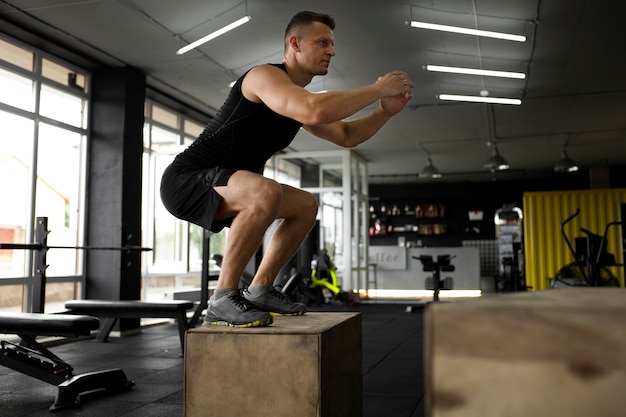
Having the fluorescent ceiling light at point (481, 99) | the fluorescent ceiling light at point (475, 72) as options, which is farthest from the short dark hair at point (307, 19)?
the fluorescent ceiling light at point (481, 99)

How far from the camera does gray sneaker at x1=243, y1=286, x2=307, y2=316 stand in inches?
75.7

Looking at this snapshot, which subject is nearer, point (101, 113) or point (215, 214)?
point (215, 214)

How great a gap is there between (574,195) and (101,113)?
936cm

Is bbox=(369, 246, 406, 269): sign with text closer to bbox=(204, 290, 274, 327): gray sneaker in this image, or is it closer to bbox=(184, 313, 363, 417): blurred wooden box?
bbox=(204, 290, 274, 327): gray sneaker

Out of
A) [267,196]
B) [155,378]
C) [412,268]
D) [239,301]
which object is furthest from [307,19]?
[412,268]

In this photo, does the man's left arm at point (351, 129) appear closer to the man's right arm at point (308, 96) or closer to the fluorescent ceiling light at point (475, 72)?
the man's right arm at point (308, 96)

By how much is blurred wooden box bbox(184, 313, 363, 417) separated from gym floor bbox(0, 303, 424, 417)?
101 centimetres

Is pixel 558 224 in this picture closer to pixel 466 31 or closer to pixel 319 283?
pixel 319 283

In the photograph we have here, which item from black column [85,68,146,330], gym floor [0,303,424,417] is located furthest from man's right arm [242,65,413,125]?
black column [85,68,146,330]

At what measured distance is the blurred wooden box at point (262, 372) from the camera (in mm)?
1441

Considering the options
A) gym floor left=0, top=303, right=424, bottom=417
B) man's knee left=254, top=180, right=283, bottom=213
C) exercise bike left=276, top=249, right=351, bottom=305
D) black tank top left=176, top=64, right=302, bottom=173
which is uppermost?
black tank top left=176, top=64, right=302, bottom=173

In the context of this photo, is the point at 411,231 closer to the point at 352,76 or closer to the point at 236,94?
the point at 352,76

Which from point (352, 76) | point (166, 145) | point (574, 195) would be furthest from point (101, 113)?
point (574, 195)

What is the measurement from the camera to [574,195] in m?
11.5
